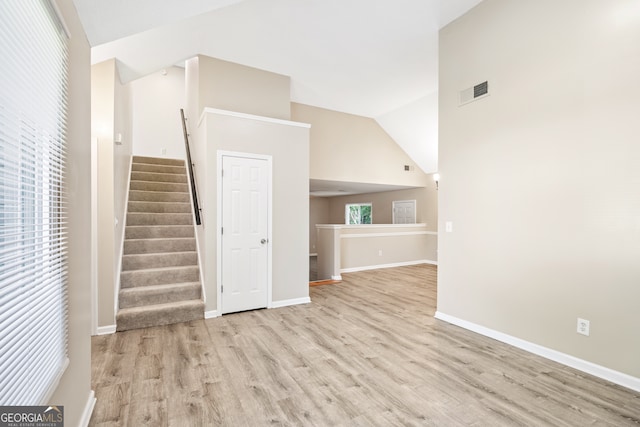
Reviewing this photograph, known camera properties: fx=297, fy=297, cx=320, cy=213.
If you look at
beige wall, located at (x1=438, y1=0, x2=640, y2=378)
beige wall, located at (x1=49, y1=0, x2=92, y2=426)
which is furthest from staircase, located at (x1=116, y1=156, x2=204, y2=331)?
beige wall, located at (x1=438, y1=0, x2=640, y2=378)

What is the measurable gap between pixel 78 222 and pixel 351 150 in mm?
5717

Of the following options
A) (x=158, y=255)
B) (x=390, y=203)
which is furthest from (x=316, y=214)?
(x=158, y=255)

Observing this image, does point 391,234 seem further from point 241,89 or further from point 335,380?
point 335,380

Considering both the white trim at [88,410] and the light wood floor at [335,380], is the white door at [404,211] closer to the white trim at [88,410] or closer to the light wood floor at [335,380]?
the light wood floor at [335,380]

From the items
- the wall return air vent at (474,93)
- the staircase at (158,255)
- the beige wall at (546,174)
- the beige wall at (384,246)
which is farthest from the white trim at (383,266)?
the wall return air vent at (474,93)

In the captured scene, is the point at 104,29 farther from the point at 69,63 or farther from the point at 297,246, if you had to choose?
the point at 297,246

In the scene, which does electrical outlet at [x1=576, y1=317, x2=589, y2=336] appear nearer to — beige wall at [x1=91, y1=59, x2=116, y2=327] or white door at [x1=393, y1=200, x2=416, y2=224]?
beige wall at [x1=91, y1=59, x2=116, y2=327]

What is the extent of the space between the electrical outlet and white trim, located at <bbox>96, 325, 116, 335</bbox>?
4577mm

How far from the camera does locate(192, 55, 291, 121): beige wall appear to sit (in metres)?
4.18

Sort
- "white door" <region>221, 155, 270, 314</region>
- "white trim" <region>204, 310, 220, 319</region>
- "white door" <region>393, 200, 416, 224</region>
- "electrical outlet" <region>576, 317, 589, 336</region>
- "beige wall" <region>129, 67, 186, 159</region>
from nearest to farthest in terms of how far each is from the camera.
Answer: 1. "electrical outlet" <region>576, 317, 589, 336</region>
2. "white trim" <region>204, 310, 220, 319</region>
3. "white door" <region>221, 155, 270, 314</region>
4. "beige wall" <region>129, 67, 186, 159</region>
5. "white door" <region>393, 200, 416, 224</region>

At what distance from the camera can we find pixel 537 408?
1.99 meters

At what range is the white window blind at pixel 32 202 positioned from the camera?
1005 millimetres

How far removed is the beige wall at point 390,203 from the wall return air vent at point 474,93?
474cm

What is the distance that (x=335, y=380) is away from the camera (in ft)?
7.67
